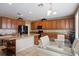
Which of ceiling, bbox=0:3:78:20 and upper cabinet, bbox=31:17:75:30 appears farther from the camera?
upper cabinet, bbox=31:17:75:30

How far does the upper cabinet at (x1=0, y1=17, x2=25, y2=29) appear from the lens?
966 millimetres

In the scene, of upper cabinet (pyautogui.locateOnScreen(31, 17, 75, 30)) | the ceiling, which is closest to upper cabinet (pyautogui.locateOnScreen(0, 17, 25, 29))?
the ceiling

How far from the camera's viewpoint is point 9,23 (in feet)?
3.34

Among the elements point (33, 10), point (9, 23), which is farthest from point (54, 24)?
point (9, 23)

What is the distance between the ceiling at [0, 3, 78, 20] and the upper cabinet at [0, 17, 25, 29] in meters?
0.06

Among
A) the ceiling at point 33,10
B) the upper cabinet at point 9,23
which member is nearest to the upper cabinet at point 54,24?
the ceiling at point 33,10

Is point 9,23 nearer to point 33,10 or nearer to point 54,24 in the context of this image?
point 33,10

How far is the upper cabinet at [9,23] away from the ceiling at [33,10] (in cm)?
6

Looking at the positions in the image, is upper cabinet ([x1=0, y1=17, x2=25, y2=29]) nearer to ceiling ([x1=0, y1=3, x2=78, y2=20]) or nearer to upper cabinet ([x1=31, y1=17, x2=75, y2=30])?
ceiling ([x1=0, y1=3, x2=78, y2=20])

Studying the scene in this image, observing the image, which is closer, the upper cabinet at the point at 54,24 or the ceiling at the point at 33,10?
the ceiling at the point at 33,10

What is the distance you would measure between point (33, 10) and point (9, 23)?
1.17ft

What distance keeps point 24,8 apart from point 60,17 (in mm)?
488

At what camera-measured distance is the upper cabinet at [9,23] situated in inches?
38.0

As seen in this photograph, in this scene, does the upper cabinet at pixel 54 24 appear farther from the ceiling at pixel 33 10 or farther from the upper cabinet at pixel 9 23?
the upper cabinet at pixel 9 23
